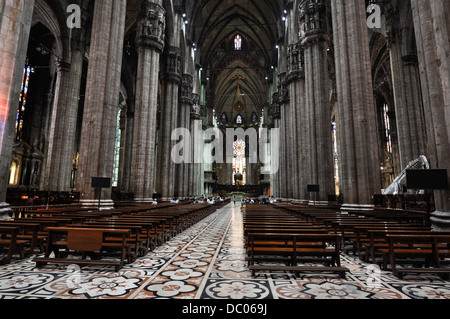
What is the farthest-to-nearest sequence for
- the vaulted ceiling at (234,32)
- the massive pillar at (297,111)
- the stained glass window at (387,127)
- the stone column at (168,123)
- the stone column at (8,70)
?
the vaulted ceiling at (234,32) → the stained glass window at (387,127) → the stone column at (168,123) → the massive pillar at (297,111) → the stone column at (8,70)

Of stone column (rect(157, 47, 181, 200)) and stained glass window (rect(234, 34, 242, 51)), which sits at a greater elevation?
stained glass window (rect(234, 34, 242, 51))

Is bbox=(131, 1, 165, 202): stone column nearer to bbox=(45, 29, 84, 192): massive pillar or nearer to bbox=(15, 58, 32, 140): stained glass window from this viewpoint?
bbox=(45, 29, 84, 192): massive pillar

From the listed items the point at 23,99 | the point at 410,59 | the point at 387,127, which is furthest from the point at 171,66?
the point at 387,127

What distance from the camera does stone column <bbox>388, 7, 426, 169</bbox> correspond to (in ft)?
55.1

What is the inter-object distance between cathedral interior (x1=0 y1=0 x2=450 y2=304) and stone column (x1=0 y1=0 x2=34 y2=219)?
1.0 inches

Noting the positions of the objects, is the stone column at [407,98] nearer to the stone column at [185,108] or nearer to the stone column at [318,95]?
the stone column at [318,95]

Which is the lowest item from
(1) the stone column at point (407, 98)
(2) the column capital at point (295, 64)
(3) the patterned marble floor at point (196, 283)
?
(3) the patterned marble floor at point (196, 283)

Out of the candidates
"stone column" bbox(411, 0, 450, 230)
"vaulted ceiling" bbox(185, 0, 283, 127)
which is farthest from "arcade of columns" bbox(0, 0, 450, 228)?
"vaulted ceiling" bbox(185, 0, 283, 127)

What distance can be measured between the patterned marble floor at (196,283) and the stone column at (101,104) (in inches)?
297

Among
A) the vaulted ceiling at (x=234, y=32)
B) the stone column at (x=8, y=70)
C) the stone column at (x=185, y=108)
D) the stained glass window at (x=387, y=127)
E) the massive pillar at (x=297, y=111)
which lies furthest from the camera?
the vaulted ceiling at (x=234, y=32)

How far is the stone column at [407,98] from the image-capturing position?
55.1ft

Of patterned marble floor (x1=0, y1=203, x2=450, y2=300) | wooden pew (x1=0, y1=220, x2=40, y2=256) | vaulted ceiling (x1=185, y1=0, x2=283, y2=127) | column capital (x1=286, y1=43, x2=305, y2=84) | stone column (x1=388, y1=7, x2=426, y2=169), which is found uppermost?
vaulted ceiling (x1=185, y1=0, x2=283, y2=127)

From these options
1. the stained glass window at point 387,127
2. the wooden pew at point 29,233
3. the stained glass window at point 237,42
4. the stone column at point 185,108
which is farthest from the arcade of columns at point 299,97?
the stained glass window at point 237,42

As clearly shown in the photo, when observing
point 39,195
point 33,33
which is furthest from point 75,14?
point 39,195
